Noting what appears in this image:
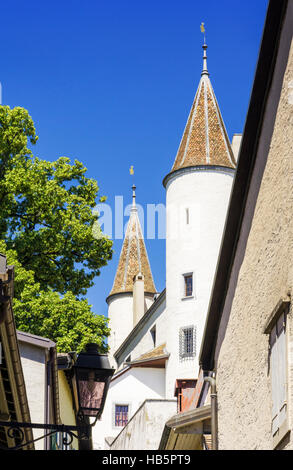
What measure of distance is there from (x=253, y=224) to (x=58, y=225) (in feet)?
66.1

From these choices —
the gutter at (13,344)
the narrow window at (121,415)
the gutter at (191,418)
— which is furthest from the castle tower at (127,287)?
the gutter at (13,344)

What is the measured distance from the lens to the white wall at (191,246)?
41.0m

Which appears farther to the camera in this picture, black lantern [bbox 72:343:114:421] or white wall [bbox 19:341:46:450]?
white wall [bbox 19:341:46:450]

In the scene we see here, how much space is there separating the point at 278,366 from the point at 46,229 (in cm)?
2147

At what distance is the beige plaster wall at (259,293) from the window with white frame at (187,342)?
29.9 m

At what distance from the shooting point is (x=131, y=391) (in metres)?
44.5

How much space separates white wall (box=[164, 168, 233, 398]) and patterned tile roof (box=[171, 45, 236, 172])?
2.36 ft

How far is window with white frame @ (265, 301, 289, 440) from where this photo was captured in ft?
25.0

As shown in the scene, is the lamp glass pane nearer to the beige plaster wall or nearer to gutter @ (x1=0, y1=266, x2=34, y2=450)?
gutter @ (x1=0, y1=266, x2=34, y2=450)

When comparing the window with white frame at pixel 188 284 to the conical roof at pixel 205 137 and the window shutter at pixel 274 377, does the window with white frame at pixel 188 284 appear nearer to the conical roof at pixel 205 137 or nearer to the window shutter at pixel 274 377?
the conical roof at pixel 205 137

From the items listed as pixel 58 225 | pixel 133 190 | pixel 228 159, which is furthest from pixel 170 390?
pixel 133 190

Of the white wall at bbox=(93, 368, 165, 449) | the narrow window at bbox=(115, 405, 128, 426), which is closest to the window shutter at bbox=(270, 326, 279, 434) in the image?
the white wall at bbox=(93, 368, 165, 449)

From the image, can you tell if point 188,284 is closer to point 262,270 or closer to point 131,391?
point 131,391

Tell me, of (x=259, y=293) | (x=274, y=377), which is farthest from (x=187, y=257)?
(x=274, y=377)
